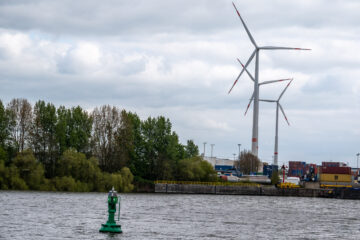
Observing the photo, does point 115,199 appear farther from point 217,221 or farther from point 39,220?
point 217,221

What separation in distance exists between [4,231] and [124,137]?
3877 inches

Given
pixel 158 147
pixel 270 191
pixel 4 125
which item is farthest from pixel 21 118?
pixel 270 191

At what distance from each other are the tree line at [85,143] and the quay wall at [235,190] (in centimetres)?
479

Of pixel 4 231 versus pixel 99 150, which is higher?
pixel 99 150

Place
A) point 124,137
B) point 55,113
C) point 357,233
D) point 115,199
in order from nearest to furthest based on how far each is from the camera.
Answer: point 115,199 → point 357,233 → point 55,113 → point 124,137

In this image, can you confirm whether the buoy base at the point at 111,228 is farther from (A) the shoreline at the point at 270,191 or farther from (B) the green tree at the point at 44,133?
(A) the shoreline at the point at 270,191

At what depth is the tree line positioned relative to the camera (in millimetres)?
120562

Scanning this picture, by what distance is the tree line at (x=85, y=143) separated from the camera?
120562 mm

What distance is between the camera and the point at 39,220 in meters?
54.4

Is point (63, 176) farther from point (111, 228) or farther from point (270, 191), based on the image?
point (111, 228)

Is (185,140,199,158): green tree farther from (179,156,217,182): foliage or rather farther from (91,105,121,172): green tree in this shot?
(91,105,121,172): green tree

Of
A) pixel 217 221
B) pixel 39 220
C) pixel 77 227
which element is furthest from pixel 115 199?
pixel 217 221

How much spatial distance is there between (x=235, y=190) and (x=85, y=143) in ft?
172

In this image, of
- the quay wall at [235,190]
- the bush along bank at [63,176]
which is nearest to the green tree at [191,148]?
the quay wall at [235,190]
